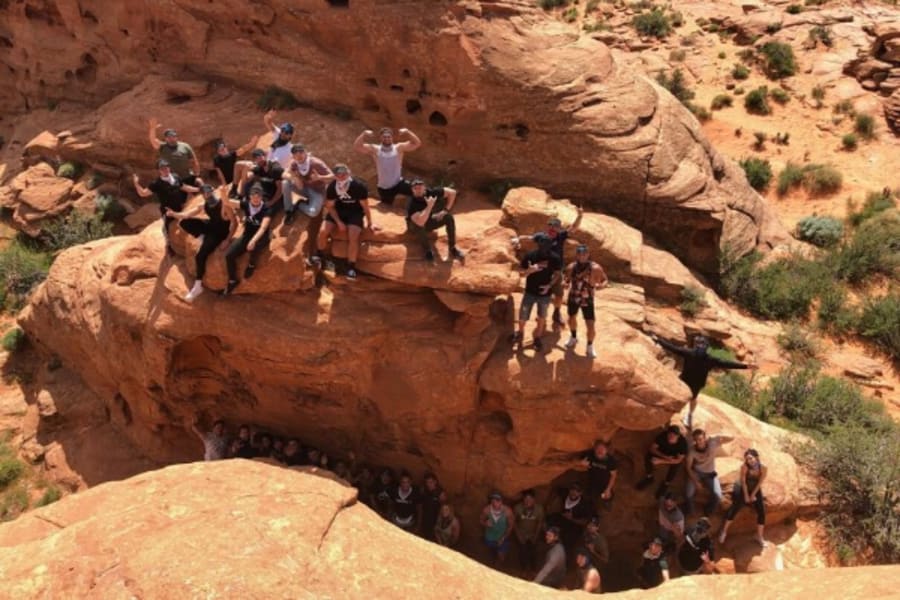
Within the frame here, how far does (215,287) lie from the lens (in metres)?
10.2

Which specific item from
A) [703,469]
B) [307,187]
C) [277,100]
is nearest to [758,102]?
[277,100]

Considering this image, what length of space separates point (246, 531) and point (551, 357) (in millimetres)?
5241

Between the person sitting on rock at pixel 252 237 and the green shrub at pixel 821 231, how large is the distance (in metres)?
16.4

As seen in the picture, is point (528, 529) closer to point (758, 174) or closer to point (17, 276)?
point (17, 276)

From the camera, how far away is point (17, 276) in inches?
625

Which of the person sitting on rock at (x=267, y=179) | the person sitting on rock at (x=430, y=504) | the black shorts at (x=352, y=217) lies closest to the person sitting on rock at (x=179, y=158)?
the person sitting on rock at (x=267, y=179)

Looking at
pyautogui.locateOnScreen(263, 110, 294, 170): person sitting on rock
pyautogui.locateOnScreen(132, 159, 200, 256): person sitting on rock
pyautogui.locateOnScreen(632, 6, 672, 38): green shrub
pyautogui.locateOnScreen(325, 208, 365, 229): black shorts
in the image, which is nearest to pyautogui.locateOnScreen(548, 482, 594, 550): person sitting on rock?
pyautogui.locateOnScreen(325, 208, 365, 229): black shorts

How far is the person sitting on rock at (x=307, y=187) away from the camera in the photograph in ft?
32.7

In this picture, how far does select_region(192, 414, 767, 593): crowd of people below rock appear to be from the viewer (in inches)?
384

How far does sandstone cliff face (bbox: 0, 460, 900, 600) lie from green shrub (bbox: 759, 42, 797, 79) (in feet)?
83.9

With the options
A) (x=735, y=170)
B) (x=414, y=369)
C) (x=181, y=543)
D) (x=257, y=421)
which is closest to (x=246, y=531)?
(x=181, y=543)

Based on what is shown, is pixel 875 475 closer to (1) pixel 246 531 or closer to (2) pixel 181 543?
(1) pixel 246 531

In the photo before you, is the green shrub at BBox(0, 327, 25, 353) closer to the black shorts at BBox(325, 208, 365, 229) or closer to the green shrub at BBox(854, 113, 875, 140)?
the black shorts at BBox(325, 208, 365, 229)

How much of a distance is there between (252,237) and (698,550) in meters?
8.43
